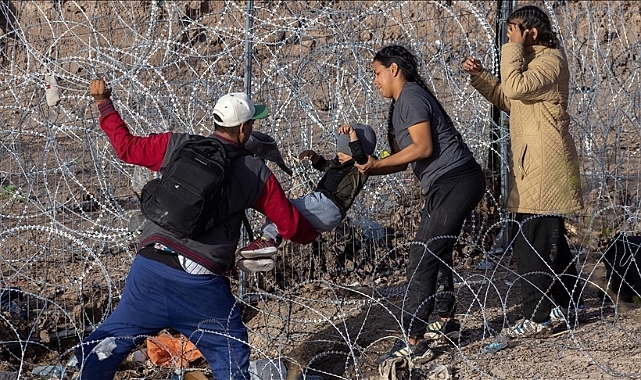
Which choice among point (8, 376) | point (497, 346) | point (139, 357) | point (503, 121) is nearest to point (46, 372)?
point (8, 376)

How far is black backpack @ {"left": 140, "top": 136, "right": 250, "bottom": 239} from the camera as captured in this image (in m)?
3.62

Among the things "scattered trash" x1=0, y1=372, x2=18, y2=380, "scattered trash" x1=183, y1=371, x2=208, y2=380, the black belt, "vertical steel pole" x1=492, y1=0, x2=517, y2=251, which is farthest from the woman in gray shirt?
"vertical steel pole" x1=492, y1=0, x2=517, y2=251

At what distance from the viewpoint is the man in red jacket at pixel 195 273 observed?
3.74 metres

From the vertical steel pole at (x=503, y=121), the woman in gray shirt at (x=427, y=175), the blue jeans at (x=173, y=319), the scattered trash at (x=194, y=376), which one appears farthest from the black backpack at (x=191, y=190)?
the vertical steel pole at (x=503, y=121)

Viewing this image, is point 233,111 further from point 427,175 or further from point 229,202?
point 427,175

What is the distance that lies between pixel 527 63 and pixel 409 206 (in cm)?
220

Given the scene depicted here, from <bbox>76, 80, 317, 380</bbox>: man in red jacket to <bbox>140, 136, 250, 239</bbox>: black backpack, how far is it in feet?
0.25

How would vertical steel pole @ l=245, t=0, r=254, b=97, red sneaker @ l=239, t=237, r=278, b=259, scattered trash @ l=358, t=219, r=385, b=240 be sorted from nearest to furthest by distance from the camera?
red sneaker @ l=239, t=237, r=278, b=259 → vertical steel pole @ l=245, t=0, r=254, b=97 → scattered trash @ l=358, t=219, r=385, b=240

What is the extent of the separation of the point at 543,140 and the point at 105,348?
7.91 ft

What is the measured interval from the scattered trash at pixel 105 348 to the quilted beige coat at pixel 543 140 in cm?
222

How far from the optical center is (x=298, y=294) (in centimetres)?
589

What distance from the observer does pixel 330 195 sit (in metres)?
4.21

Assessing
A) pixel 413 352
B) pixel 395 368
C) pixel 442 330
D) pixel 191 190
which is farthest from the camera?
pixel 442 330

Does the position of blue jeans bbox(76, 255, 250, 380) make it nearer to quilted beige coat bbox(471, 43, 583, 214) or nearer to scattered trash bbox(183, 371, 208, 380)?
scattered trash bbox(183, 371, 208, 380)
